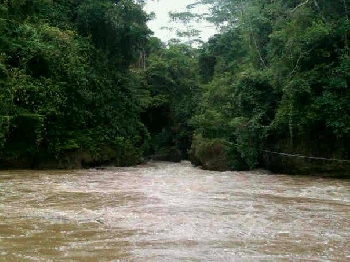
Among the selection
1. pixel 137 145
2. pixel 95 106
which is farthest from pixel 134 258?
pixel 137 145

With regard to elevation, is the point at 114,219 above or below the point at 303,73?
below

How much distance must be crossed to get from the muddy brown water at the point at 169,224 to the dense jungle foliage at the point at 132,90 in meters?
4.61

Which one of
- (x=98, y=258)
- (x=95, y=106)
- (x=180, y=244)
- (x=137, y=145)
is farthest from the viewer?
(x=137, y=145)

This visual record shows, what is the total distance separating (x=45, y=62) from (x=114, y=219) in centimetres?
1073

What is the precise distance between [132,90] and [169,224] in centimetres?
1503

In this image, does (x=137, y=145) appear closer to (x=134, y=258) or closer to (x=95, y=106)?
(x=95, y=106)

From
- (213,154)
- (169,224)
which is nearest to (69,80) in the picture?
(213,154)

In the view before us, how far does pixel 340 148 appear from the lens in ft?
47.3

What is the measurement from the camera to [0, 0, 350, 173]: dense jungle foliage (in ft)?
46.8

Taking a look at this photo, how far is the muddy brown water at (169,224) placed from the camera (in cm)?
448

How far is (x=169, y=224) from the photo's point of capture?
5965 mm

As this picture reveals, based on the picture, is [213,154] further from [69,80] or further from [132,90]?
[69,80]

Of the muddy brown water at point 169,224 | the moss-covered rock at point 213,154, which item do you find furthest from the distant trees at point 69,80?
the muddy brown water at point 169,224

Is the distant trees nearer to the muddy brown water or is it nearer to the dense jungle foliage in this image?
the dense jungle foliage
